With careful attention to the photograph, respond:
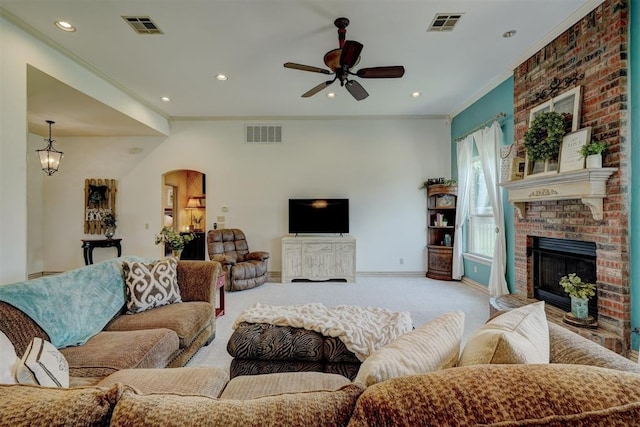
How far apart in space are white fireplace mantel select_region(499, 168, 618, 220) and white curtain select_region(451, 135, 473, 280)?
5.71 feet

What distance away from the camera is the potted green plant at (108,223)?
5.91 m

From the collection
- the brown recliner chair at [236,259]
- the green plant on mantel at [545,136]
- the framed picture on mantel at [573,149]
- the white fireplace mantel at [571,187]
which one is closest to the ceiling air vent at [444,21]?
the green plant on mantel at [545,136]

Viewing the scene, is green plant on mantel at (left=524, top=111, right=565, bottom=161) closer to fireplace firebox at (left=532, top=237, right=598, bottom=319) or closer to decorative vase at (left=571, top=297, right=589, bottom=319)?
fireplace firebox at (left=532, top=237, right=598, bottom=319)

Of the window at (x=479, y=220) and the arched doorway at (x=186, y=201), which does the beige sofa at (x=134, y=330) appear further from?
the arched doorway at (x=186, y=201)

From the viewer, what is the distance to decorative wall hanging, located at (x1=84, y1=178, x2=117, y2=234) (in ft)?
19.5

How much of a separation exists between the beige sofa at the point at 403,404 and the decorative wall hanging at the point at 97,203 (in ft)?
21.0

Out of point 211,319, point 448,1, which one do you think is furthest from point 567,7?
point 211,319

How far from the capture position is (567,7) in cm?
282

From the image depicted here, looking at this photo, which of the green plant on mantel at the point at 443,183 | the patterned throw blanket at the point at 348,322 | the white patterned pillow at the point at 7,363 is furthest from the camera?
the green plant on mantel at the point at 443,183

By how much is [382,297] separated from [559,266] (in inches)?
87.4

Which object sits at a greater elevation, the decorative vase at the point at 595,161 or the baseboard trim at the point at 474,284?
the decorative vase at the point at 595,161

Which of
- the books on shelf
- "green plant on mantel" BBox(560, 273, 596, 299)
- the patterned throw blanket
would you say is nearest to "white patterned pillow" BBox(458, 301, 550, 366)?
the patterned throw blanket

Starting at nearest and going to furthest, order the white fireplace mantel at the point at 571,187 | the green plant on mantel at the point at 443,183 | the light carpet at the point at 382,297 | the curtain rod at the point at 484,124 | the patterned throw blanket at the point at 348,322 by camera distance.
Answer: the patterned throw blanket at the point at 348,322
the white fireplace mantel at the point at 571,187
the light carpet at the point at 382,297
the curtain rod at the point at 484,124
the green plant on mantel at the point at 443,183

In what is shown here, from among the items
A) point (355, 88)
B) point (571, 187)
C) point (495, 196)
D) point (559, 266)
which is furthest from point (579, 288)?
point (355, 88)
